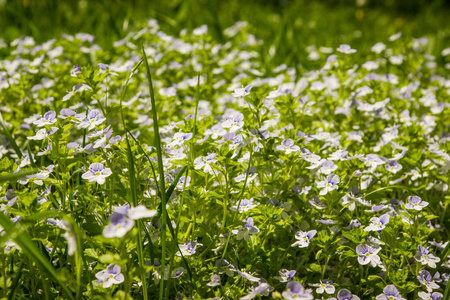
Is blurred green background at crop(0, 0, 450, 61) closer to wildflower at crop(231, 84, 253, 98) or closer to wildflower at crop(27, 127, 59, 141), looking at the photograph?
wildflower at crop(231, 84, 253, 98)

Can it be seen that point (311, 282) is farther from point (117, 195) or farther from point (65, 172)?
point (65, 172)

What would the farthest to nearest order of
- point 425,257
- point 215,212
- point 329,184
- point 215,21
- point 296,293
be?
point 215,21 < point 215,212 < point 329,184 < point 425,257 < point 296,293

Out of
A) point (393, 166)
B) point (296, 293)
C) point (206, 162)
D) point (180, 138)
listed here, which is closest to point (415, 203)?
point (393, 166)

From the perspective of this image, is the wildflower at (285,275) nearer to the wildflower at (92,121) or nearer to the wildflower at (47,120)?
the wildflower at (92,121)

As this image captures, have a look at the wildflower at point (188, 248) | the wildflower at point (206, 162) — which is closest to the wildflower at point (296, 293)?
the wildflower at point (188, 248)

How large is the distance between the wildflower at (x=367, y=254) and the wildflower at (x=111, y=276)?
0.87 metres

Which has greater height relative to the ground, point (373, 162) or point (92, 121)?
point (92, 121)

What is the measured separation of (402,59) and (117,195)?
3.14 m

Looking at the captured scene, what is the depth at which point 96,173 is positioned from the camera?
166 cm

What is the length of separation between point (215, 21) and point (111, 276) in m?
3.95

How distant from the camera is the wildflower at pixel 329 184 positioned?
181 cm

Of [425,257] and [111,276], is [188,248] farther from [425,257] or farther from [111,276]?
[425,257]

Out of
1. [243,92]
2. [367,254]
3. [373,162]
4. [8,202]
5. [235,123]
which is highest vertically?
[243,92]

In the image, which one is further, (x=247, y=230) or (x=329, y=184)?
(x=329, y=184)
